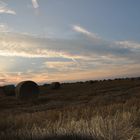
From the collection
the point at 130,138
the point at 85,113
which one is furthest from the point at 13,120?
the point at 130,138

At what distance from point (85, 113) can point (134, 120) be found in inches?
88.4

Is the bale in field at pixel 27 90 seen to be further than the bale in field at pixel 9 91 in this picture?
No

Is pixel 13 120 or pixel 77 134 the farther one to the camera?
pixel 13 120

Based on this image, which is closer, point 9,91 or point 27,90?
point 27,90

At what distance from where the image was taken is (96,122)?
7387mm

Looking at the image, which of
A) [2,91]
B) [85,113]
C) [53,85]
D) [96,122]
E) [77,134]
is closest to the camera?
[77,134]

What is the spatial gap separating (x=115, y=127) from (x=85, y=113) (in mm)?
3218

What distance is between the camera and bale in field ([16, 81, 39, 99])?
29.5 m

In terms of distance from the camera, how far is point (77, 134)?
22.1ft

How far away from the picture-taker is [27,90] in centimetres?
2959

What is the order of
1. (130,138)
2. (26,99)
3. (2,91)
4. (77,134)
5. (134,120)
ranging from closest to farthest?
1. (130,138)
2. (77,134)
3. (134,120)
4. (26,99)
5. (2,91)

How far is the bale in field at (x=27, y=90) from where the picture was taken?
96.7ft

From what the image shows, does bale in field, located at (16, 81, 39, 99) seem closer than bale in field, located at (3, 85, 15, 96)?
Yes

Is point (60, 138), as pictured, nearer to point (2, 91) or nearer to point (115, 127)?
point (115, 127)
